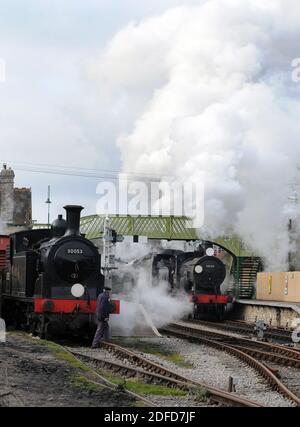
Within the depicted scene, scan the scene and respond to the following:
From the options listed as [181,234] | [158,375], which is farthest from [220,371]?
[181,234]

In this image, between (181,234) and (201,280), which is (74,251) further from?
(181,234)

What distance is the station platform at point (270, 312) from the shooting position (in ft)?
76.0

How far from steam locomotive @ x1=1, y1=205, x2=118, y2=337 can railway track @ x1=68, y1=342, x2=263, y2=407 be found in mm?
1266

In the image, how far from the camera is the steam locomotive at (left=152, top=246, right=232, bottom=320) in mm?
25953

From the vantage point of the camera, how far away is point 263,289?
104 feet

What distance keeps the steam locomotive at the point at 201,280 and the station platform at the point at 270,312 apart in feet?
4.42

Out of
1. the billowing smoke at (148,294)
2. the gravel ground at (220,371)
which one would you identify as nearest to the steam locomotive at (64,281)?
the gravel ground at (220,371)

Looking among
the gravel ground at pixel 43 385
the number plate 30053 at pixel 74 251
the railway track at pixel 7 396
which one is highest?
the number plate 30053 at pixel 74 251

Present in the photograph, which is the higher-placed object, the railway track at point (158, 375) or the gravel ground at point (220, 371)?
the railway track at point (158, 375)

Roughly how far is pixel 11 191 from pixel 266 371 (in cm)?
3383

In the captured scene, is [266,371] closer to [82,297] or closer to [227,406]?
[227,406]

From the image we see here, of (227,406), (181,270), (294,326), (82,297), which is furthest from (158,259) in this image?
(227,406)

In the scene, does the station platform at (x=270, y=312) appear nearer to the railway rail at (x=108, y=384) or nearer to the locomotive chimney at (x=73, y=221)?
the locomotive chimney at (x=73, y=221)
